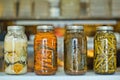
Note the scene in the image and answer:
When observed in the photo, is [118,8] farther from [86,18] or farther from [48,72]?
[48,72]

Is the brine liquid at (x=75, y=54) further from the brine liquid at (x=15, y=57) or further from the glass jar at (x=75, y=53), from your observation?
the brine liquid at (x=15, y=57)

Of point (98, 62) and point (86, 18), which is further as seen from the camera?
point (86, 18)

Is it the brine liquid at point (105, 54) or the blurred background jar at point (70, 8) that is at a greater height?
the blurred background jar at point (70, 8)

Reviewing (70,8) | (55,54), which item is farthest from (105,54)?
(70,8)

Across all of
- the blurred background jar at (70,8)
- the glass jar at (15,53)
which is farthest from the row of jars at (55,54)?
the blurred background jar at (70,8)

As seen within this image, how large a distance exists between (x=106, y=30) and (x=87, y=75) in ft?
0.51

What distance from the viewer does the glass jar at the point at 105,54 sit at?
85 cm

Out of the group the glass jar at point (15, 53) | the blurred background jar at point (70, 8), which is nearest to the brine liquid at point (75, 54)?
the glass jar at point (15, 53)

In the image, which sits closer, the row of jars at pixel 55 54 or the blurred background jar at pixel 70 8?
the row of jars at pixel 55 54

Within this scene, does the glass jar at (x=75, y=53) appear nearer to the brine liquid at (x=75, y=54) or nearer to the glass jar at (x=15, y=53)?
the brine liquid at (x=75, y=54)

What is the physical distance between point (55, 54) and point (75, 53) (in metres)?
0.06

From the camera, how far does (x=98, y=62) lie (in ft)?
Result: 2.81
